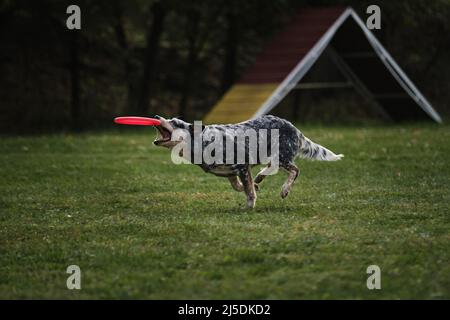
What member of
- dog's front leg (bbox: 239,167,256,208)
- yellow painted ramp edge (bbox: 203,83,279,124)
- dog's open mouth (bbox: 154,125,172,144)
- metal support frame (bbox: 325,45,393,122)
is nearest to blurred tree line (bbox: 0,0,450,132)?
metal support frame (bbox: 325,45,393,122)

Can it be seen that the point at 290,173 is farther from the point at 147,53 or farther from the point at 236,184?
the point at 147,53

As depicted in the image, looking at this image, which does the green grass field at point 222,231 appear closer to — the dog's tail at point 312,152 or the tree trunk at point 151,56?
the dog's tail at point 312,152

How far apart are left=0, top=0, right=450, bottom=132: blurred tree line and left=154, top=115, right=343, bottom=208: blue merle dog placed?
16.4 meters

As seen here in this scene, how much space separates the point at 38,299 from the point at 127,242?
6.32ft

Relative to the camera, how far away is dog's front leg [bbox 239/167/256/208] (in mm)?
10406

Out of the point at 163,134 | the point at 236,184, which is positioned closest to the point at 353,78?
the point at 236,184

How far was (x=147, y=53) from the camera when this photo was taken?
98.0 feet

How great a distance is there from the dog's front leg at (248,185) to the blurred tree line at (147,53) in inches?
A: 660

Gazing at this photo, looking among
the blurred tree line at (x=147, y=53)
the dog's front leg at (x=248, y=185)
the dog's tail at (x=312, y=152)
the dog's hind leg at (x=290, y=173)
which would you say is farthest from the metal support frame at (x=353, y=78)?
the dog's front leg at (x=248, y=185)

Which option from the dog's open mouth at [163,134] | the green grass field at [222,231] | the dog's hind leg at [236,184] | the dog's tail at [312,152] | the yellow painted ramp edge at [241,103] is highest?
the yellow painted ramp edge at [241,103]

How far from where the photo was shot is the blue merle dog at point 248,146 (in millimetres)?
10070

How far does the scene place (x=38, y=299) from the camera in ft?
23.7

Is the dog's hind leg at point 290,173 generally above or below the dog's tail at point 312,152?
below

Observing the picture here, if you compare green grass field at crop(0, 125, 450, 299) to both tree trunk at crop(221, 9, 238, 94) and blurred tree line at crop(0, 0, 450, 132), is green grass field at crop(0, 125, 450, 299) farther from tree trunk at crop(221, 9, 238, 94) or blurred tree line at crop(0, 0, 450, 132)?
tree trunk at crop(221, 9, 238, 94)
